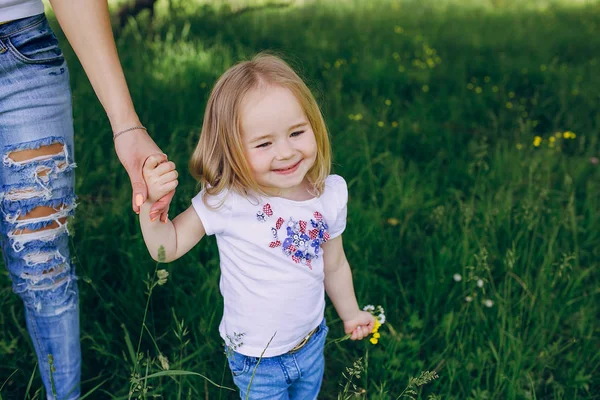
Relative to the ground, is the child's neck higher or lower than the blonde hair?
lower

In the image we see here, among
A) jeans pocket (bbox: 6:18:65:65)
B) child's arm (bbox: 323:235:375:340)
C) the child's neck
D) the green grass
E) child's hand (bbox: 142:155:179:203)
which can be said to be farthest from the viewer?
the green grass

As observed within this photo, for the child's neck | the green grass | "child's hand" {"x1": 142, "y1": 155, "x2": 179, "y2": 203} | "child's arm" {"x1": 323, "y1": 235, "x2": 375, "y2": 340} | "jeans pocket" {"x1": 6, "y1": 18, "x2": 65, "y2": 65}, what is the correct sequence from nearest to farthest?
1. "child's hand" {"x1": 142, "y1": 155, "x2": 179, "y2": 203}
2. "jeans pocket" {"x1": 6, "y1": 18, "x2": 65, "y2": 65}
3. the child's neck
4. "child's arm" {"x1": 323, "y1": 235, "x2": 375, "y2": 340}
5. the green grass

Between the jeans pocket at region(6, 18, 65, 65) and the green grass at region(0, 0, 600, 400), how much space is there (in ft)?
2.24

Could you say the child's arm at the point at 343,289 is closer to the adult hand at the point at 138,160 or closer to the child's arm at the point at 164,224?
the child's arm at the point at 164,224

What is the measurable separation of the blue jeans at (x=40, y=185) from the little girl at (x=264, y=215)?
334mm

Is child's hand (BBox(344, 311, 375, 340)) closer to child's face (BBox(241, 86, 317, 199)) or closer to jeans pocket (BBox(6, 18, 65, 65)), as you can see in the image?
child's face (BBox(241, 86, 317, 199))

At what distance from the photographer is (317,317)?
1.58 metres

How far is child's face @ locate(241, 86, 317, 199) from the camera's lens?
1.40 meters

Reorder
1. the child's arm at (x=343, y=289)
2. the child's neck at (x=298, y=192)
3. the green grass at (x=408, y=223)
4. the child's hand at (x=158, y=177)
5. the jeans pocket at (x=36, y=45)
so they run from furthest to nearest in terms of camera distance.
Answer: the green grass at (x=408, y=223)
the child's arm at (x=343, y=289)
the child's neck at (x=298, y=192)
the jeans pocket at (x=36, y=45)
the child's hand at (x=158, y=177)

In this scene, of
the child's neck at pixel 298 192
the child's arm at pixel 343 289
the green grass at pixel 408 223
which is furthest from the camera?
the green grass at pixel 408 223

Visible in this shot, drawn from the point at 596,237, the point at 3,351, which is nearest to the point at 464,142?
the point at 596,237

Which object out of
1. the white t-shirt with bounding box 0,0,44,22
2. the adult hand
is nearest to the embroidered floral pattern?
the adult hand

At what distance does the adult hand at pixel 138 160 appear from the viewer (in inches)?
50.5

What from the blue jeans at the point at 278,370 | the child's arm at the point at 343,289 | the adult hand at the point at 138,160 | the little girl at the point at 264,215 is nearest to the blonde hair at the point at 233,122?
the little girl at the point at 264,215
